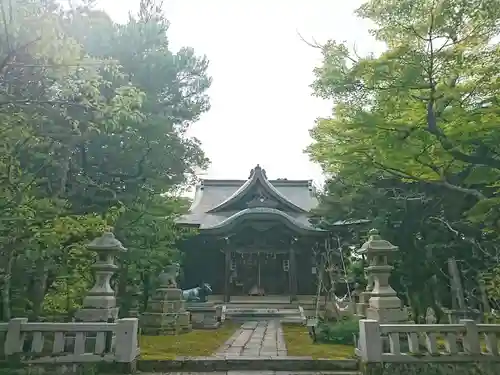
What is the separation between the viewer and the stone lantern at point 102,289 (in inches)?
295

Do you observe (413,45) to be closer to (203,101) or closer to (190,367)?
(190,367)

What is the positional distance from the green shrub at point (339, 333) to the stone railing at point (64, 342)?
547 centimetres

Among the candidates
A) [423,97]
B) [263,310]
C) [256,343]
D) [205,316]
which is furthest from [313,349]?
[263,310]

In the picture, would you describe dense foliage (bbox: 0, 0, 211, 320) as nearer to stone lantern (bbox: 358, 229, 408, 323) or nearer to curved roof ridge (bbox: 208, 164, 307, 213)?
stone lantern (bbox: 358, 229, 408, 323)

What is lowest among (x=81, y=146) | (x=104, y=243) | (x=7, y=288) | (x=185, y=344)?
(x=185, y=344)

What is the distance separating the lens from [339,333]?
35.2ft

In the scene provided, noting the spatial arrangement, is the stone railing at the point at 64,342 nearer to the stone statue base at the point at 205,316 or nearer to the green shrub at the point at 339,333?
the green shrub at the point at 339,333

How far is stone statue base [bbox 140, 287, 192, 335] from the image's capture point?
502 inches

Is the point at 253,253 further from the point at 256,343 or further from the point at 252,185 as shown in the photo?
the point at 256,343

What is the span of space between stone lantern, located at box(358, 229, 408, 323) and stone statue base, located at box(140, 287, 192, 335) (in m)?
6.69

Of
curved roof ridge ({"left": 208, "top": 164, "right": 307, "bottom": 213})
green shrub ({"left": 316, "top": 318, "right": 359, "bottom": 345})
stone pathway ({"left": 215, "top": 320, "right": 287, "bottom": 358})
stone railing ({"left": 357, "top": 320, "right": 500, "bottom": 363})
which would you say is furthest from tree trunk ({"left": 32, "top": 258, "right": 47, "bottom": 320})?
curved roof ridge ({"left": 208, "top": 164, "right": 307, "bottom": 213})

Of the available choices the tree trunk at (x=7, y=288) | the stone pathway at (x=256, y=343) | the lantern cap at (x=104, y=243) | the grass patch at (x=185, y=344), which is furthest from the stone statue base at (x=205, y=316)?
the tree trunk at (x=7, y=288)

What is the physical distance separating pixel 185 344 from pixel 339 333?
391cm

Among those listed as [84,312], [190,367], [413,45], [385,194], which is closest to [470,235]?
[385,194]
